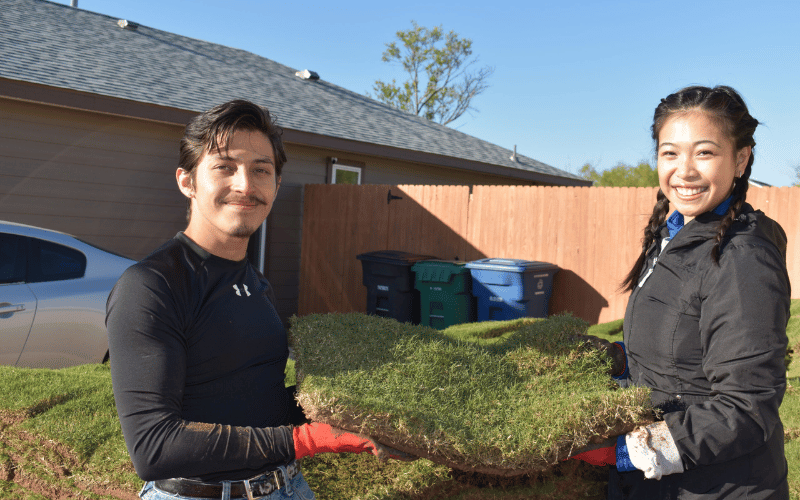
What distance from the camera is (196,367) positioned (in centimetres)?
168

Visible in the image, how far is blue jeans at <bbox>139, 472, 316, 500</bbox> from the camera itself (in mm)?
1639

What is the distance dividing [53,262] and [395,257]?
5.13 metres

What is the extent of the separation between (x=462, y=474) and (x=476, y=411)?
2.12ft

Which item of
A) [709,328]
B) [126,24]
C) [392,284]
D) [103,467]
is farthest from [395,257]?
[126,24]

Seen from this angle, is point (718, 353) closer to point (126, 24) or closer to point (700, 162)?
point (700, 162)

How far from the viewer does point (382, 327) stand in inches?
95.5

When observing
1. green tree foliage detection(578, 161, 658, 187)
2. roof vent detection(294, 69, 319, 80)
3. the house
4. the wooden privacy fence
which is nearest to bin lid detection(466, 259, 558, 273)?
the wooden privacy fence

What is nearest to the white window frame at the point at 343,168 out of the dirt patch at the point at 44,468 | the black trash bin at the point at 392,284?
the black trash bin at the point at 392,284

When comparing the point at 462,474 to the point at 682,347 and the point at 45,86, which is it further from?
the point at 45,86

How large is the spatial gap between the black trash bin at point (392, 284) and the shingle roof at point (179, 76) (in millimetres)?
2754

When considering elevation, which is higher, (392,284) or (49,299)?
(49,299)

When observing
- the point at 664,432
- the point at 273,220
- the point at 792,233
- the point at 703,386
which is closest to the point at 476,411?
the point at 664,432

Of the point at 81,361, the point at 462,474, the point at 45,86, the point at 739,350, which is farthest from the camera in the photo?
the point at 45,86

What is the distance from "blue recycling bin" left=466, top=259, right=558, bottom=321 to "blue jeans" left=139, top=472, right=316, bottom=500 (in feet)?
20.1
